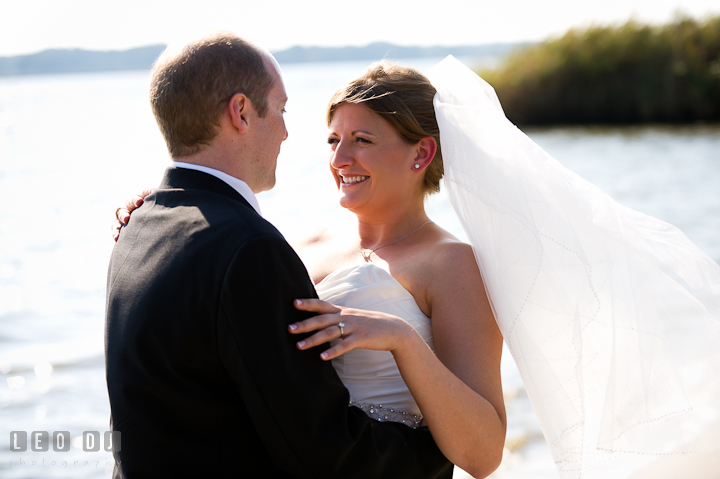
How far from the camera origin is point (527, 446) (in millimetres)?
5141

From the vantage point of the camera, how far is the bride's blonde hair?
8.98 ft

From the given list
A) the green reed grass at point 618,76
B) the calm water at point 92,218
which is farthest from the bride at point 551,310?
the green reed grass at point 618,76

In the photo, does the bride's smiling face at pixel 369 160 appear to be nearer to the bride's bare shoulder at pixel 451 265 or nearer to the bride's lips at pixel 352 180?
the bride's lips at pixel 352 180

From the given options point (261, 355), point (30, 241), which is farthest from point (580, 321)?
point (30, 241)

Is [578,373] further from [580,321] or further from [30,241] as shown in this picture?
[30,241]

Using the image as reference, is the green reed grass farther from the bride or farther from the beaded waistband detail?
the beaded waistband detail

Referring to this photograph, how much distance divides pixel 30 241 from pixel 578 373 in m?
11.7

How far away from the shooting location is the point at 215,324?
1676mm

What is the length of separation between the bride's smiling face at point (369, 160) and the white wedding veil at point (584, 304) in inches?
11.7

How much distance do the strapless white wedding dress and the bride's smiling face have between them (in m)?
0.42


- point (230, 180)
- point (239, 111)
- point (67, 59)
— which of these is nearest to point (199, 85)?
point (239, 111)

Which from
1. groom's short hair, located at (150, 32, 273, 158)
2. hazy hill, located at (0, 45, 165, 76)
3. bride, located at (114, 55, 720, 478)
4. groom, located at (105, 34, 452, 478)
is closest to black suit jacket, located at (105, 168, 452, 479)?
groom, located at (105, 34, 452, 478)

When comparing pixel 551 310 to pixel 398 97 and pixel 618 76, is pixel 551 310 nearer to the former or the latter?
pixel 398 97

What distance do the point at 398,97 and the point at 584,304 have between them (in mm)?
1121
